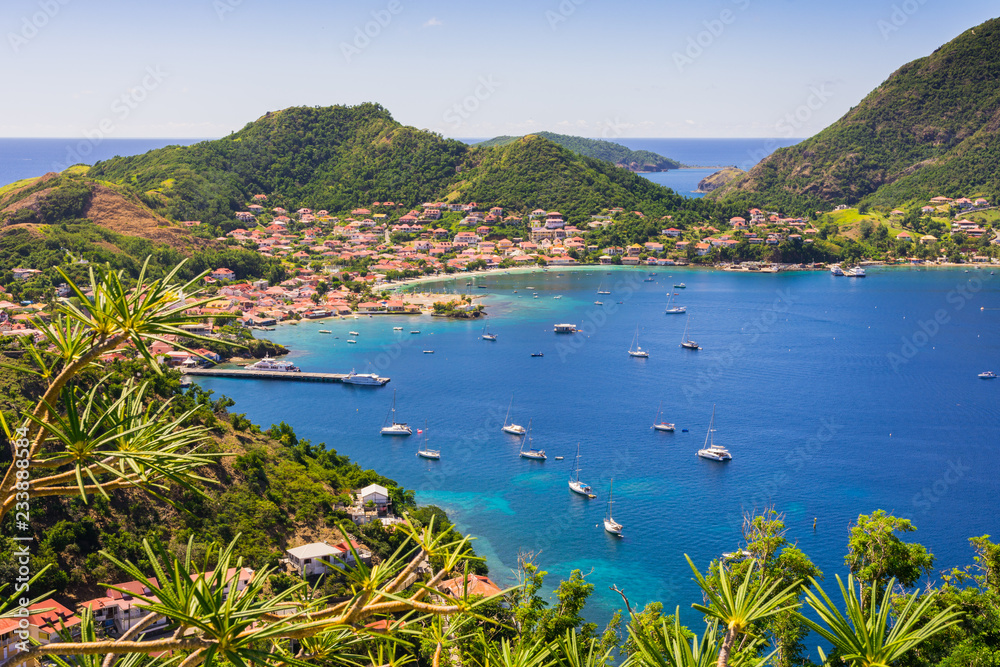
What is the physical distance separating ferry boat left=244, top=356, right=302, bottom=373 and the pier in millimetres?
227

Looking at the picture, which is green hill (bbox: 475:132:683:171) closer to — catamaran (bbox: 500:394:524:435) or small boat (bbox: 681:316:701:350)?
small boat (bbox: 681:316:701:350)

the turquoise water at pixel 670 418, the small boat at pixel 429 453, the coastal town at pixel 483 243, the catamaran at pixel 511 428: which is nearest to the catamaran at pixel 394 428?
the turquoise water at pixel 670 418

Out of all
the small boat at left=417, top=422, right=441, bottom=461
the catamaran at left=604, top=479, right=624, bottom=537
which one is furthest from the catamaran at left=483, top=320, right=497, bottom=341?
the catamaran at left=604, top=479, right=624, bottom=537

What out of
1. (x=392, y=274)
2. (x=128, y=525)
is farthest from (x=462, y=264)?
(x=128, y=525)

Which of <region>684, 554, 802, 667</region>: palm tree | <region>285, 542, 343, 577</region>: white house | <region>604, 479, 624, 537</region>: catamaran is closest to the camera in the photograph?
<region>684, 554, 802, 667</region>: palm tree

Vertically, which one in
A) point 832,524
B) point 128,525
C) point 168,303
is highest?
point 168,303

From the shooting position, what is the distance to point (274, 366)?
129 feet

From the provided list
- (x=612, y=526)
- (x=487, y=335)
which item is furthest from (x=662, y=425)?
(x=487, y=335)

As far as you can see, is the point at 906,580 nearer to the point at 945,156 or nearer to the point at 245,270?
the point at 245,270

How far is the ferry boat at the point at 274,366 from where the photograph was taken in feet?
128

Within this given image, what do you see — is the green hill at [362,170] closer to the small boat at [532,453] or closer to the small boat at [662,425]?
the small boat at [662,425]

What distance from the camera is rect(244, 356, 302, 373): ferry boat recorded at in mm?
38938

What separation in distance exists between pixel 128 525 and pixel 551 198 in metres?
73.8

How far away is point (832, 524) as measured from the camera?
2330 centimetres
